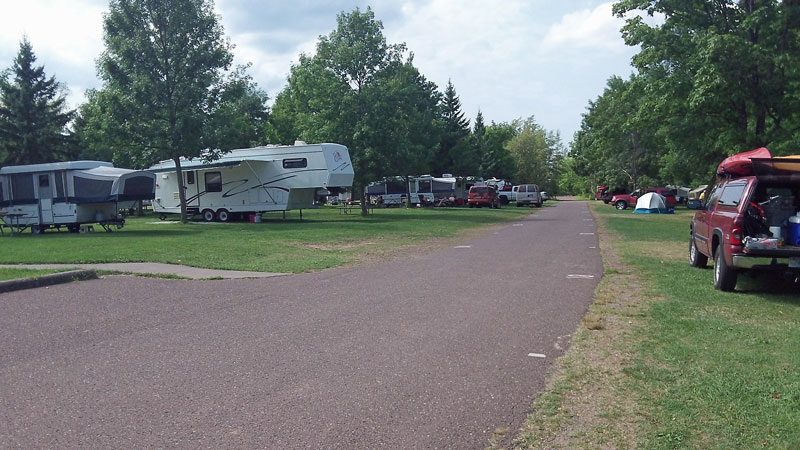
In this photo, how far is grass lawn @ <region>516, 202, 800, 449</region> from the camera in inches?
166

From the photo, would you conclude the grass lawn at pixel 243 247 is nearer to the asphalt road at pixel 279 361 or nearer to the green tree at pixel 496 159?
the asphalt road at pixel 279 361

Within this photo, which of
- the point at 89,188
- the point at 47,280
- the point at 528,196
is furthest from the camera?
the point at 528,196

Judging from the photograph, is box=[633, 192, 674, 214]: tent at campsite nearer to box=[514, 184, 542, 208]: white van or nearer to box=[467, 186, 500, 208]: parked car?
box=[467, 186, 500, 208]: parked car

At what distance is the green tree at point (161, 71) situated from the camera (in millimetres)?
26422

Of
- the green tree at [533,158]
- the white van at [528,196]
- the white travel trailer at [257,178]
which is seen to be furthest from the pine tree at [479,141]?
the white travel trailer at [257,178]

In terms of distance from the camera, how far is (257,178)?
30.1 meters

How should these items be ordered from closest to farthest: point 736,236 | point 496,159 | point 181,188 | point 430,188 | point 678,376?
point 678,376 < point 736,236 < point 181,188 < point 430,188 < point 496,159

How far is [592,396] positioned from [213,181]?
28317mm

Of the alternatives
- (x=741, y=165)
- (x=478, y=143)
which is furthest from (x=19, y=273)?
(x=478, y=143)

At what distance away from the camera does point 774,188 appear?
10031 mm

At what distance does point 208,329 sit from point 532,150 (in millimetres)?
92727

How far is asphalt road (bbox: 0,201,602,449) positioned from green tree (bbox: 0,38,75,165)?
1530 inches

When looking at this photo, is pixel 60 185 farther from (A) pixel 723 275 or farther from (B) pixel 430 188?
(B) pixel 430 188

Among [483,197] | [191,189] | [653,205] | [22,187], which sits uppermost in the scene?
[22,187]
